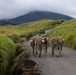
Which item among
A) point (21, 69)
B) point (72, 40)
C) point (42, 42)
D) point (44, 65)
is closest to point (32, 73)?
point (21, 69)

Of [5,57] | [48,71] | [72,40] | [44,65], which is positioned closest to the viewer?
[5,57]

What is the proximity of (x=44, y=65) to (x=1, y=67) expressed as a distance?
7.41 meters

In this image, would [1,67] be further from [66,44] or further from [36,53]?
[66,44]

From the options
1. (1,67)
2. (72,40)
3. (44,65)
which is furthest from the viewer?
(72,40)

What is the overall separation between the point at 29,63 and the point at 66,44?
1296 inches

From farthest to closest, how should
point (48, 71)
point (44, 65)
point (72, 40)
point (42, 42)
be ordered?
point (72, 40) < point (42, 42) < point (44, 65) < point (48, 71)

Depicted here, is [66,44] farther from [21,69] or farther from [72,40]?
[21,69]

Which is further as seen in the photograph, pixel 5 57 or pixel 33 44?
pixel 33 44

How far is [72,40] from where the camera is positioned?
2079 inches

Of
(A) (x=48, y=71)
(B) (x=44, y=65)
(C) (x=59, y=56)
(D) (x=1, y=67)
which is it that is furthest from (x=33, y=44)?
(D) (x=1, y=67)

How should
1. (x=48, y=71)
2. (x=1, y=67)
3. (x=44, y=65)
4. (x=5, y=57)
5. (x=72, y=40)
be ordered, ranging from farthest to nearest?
(x=72, y=40), (x=44, y=65), (x=48, y=71), (x=5, y=57), (x=1, y=67)

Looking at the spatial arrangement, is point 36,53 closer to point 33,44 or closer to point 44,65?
point 33,44

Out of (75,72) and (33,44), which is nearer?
(75,72)

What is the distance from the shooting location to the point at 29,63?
2234 centimetres
